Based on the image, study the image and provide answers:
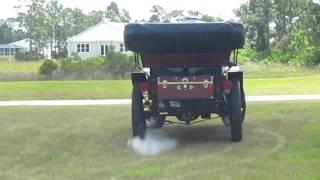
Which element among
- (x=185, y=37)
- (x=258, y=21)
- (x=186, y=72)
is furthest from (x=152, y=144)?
(x=258, y=21)

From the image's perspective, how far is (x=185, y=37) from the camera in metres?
9.88

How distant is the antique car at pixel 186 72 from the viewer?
9.92 metres

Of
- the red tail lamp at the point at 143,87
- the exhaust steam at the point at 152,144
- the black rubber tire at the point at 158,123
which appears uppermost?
the red tail lamp at the point at 143,87

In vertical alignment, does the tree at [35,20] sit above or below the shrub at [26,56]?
above

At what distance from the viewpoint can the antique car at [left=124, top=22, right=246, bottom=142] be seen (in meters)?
9.92

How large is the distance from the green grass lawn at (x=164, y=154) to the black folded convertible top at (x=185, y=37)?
1.51 meters

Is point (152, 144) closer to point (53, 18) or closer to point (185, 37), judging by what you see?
point (185, 37)

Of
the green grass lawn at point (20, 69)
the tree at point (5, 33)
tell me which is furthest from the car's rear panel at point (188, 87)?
the tree at point (5, 33)

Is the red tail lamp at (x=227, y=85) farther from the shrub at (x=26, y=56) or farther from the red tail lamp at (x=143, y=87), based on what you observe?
the shrub at (x=26, y=56)

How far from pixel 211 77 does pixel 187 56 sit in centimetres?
55

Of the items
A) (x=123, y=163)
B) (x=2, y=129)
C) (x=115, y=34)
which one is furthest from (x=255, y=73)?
(x=115, y=34)

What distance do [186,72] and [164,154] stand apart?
1631 mm

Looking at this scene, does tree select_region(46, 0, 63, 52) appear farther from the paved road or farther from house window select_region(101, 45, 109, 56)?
the paved road

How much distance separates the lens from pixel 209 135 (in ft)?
37.5
